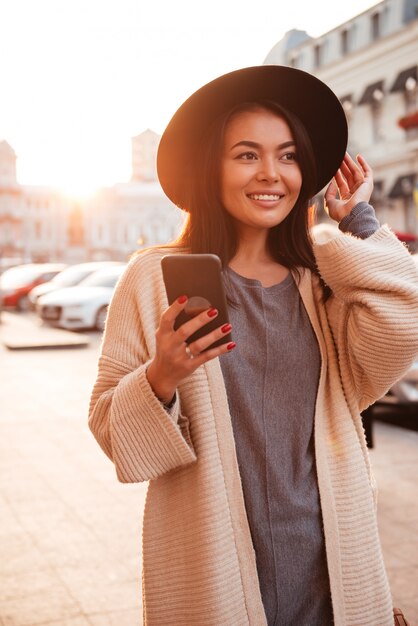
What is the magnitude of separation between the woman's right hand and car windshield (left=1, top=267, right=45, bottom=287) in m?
27.2

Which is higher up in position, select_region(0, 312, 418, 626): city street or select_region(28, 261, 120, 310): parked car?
select_region(0, 312, 418, 626): city street

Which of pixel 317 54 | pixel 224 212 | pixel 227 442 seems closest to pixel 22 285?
pixel 317 54

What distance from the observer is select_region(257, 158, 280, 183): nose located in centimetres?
Result: 212

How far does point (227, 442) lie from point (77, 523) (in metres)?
3.76

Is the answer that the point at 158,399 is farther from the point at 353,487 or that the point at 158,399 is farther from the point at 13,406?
the point at 13,406

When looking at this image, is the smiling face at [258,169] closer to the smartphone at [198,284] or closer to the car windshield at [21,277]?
the smartphone at [198,284]

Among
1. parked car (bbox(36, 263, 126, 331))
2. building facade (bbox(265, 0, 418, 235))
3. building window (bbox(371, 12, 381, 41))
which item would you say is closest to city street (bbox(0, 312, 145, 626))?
parked car (bbox(36, 263, 126, 331))

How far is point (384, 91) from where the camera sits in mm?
39219

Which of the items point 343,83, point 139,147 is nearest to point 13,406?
point 343,83

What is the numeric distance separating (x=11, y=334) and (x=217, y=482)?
17.4 metres

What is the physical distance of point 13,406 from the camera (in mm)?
10016

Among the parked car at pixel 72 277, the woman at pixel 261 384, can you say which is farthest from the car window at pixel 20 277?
the woman at pixel 261 384

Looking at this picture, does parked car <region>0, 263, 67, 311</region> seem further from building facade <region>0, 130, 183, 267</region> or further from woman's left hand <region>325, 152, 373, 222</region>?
building facade <region>0, 130, 183, 267</region>

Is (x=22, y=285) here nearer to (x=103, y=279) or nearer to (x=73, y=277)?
(x=73, y=277)
